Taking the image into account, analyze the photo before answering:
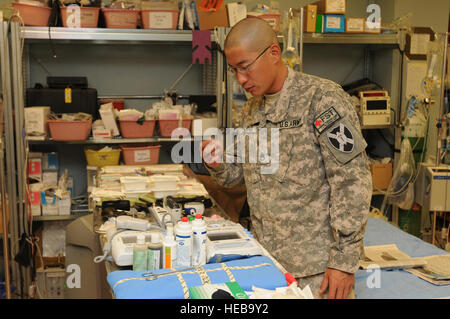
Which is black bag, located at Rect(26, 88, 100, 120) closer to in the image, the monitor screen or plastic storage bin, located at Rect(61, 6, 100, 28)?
plastic storage bin, located at Rect(61, 6, 100, 28)

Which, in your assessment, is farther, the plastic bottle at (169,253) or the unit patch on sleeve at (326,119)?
the unit patch on sleeve at (326,119)

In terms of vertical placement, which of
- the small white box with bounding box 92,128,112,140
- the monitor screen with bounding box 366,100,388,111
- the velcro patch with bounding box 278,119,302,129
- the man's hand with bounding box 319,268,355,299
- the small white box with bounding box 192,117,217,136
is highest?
the monitor screen with bounding box 366,100,388,111

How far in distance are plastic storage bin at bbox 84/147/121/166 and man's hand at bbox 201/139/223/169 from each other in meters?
1.72

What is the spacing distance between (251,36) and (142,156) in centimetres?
201

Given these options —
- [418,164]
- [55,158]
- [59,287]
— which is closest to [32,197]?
[55,158]

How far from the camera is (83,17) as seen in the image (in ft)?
10.9

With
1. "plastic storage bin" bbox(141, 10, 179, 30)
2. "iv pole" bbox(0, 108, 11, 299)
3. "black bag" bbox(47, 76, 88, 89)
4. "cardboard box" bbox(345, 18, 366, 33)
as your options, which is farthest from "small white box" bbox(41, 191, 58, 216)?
"cardboard box" bbox(345, 18, 366, 33)

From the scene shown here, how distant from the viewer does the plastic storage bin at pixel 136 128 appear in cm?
349

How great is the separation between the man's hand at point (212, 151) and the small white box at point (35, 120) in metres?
1.75

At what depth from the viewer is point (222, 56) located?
11.6ft

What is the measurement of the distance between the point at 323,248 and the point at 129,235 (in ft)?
2.37

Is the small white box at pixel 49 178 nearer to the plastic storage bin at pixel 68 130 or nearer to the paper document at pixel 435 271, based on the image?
the plastic storage bin at pixel 68 130

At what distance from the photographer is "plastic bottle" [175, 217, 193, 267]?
1.48 m
